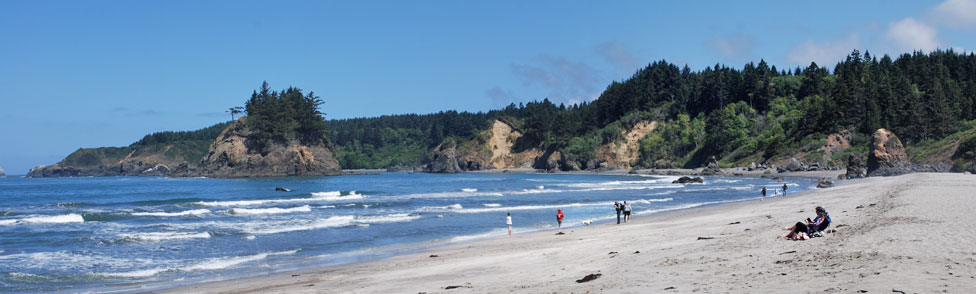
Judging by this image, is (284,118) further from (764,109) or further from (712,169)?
(764,109)

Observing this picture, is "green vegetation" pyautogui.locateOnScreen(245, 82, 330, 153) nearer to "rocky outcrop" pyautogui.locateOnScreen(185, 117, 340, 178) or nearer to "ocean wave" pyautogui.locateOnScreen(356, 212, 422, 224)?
"rocky outcrop" pyautogui.locateOnScreen(185, 117, 340, 178)

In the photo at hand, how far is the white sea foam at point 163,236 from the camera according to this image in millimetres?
23500

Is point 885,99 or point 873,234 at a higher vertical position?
point 885,99

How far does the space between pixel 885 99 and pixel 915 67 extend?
25234mm

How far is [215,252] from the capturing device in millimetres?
20406

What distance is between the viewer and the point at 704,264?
35.3 ft

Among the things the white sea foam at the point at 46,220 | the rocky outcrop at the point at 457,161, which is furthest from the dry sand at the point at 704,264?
the rocky outcrop at the point at 457,161

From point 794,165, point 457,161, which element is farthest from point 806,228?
point 457,161

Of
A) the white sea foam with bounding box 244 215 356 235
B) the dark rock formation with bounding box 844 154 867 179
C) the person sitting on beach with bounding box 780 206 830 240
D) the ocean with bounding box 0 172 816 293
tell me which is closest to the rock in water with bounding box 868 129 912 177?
the dark rock formation with bounding box 844 154 867 179

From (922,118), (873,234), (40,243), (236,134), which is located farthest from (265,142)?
(873,234)

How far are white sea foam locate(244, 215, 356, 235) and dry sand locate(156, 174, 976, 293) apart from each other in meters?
10.0

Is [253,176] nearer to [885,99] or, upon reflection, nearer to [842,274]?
[885,99]

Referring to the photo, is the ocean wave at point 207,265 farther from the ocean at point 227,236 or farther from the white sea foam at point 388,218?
the white sea foam at point 388,218

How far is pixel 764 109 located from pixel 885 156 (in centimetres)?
5841
